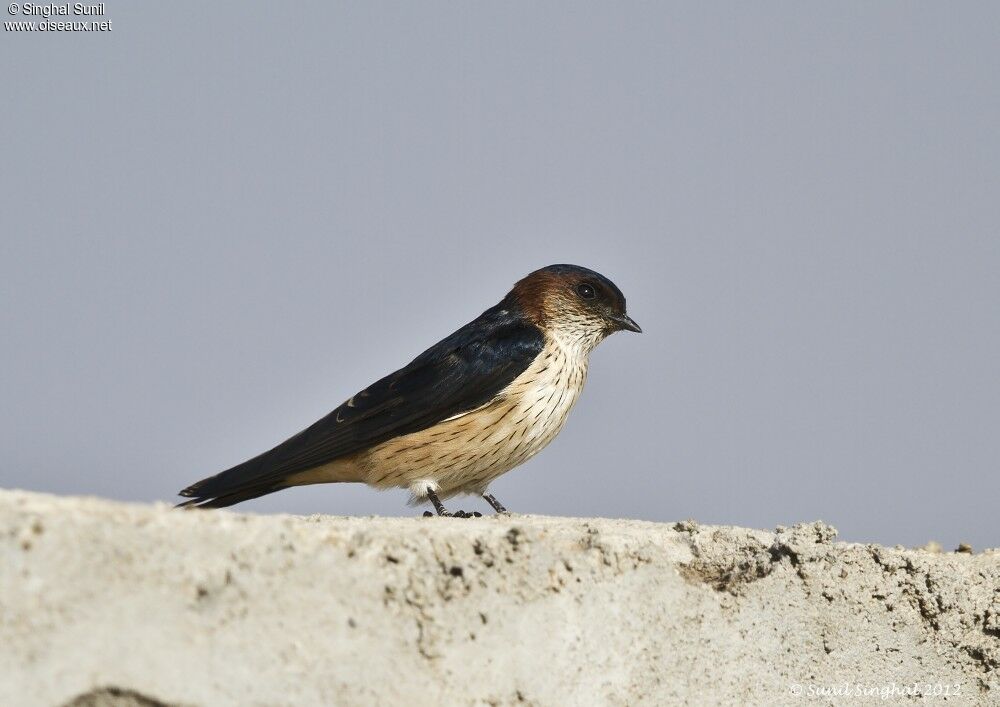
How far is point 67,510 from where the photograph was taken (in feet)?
9.98

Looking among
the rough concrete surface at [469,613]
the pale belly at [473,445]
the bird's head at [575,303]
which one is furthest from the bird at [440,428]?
the rough concrete surface at [469,613]

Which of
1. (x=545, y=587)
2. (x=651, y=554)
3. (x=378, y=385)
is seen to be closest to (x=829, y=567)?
(x=651, y=554)

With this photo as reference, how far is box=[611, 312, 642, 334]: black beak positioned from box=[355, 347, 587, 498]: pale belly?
0.88 m

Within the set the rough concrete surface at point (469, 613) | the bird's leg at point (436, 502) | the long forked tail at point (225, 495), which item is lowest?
the rough concrete surface at point (469, 613)

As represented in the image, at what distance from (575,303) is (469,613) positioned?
4.01 metres

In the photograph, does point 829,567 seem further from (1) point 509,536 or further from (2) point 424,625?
(2) point 424,625

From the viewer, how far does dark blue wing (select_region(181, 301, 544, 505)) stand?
21.1ft

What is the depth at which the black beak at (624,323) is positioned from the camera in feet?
24.6

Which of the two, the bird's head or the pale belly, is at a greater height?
the bird's head

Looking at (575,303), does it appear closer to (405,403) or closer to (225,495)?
Result: (405,403)

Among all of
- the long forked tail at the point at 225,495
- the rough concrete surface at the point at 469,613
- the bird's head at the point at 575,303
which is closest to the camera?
the rough concrete surface at the point at 469,613

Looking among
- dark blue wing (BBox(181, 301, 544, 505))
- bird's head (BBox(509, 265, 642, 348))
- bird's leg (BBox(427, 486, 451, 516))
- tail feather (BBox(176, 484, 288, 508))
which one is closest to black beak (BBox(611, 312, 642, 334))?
Result: bird's head (BBox(509, 265, 642, 348))

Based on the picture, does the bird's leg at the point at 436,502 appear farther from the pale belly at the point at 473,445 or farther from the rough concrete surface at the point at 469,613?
the rough concrete surface at the point at 469,613

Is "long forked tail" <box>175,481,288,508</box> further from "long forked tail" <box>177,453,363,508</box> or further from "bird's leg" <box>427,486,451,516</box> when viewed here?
"bird's leg" <box>427,486,451,516</box>
